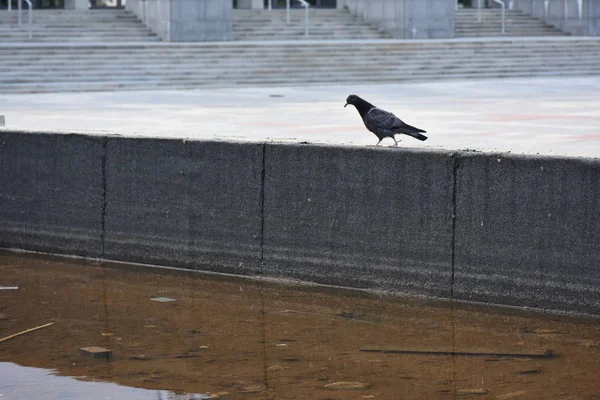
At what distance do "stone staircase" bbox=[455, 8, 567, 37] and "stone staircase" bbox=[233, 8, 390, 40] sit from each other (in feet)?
13.3

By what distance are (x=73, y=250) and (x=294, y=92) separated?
15.8 meters

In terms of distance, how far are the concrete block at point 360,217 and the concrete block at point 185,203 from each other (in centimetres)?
23

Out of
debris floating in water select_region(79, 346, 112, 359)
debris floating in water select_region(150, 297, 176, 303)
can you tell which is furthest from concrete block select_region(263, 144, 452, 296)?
debris floating in water select_region(79, 346, 112, 359)

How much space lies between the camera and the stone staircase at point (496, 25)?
42.5 metres

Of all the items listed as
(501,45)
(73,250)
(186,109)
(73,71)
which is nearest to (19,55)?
(73,71)

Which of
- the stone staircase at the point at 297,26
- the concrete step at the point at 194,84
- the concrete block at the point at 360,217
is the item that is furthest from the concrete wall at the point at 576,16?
the concrete block at the point at 360,217

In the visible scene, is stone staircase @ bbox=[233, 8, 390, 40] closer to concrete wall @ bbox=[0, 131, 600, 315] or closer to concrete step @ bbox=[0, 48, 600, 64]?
concrete step @ bbox=[0, 48, 600, 64]

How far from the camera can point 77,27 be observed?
3434 cm

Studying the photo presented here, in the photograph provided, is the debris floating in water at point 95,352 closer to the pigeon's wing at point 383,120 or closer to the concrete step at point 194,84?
the pigeon's wing at point 383,120

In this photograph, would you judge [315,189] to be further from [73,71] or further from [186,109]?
[73,71]

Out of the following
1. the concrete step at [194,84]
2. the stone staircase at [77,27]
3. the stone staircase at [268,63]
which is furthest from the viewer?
the stone staircase at [77,27]

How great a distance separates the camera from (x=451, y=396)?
606 cm

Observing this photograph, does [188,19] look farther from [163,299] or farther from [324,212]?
A: [163,299]

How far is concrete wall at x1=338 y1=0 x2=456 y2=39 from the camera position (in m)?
39.9
